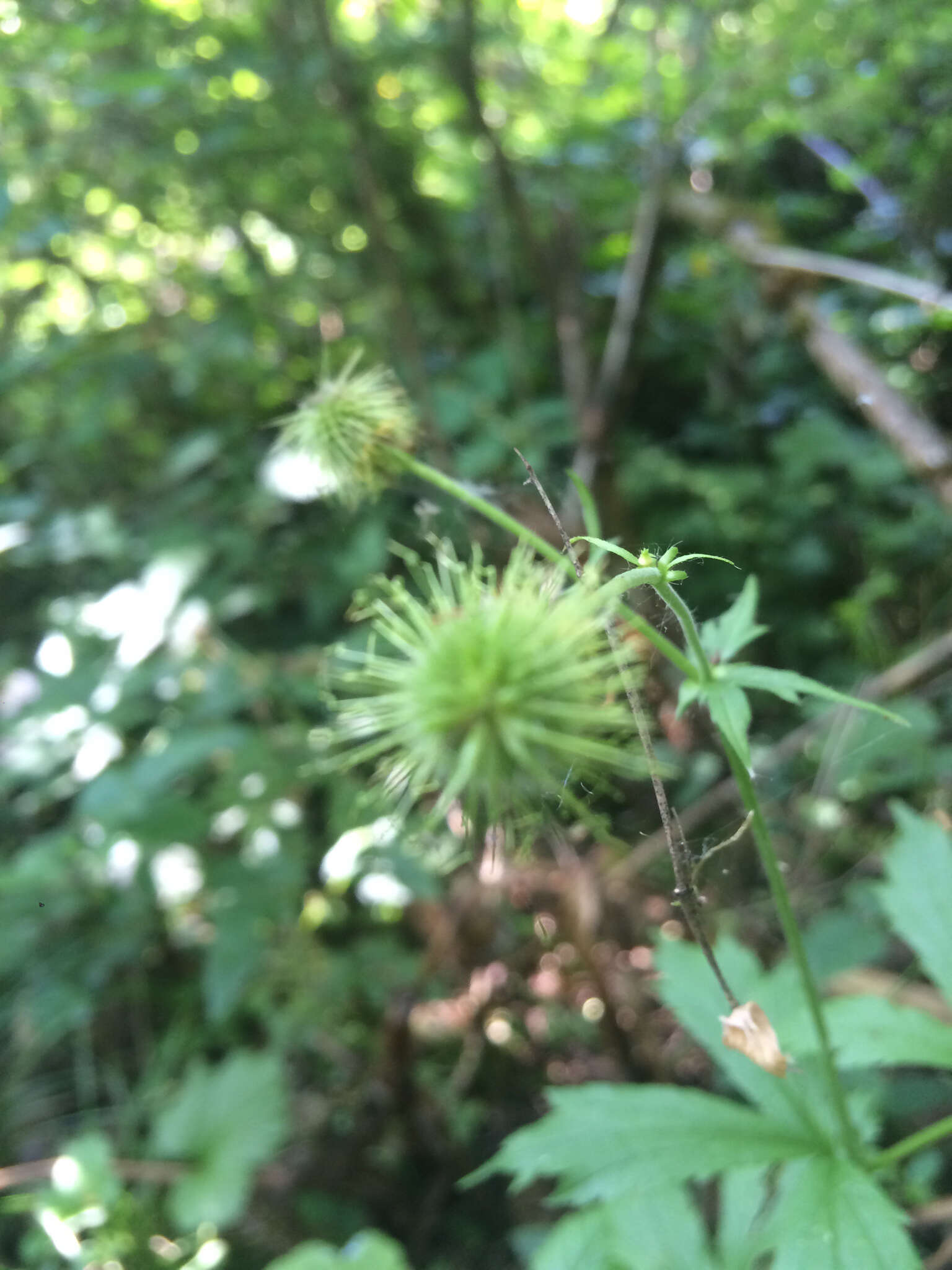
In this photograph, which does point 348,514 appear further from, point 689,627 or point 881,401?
point 881,401

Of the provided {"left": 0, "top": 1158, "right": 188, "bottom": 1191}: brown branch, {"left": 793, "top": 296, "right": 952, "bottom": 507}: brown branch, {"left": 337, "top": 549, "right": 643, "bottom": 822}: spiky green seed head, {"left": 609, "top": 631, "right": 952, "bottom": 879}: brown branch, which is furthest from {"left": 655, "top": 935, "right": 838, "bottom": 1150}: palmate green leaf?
{"left": 0, "top": 1158, "right": 188, "bottom": 1191}: brown branch

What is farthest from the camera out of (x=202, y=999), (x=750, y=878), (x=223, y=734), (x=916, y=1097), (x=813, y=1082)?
(x=202, y=999)

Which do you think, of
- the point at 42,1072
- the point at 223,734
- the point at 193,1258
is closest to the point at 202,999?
the point at 42,1072

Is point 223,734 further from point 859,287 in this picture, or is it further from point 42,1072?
point 859,287

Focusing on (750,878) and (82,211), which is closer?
(750,878)

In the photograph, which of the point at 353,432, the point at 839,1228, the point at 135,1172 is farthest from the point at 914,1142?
the point at 135,1172

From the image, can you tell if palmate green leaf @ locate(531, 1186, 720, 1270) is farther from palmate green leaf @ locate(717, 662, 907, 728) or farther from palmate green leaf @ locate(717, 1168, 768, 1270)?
palmate green leaf @ locate(717, 662, 907, 728)

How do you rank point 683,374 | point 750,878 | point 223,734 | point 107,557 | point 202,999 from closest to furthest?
1. point 223,734
2. point 750,878
3. point 202,999
4. point 107,557
5. point 683,374
